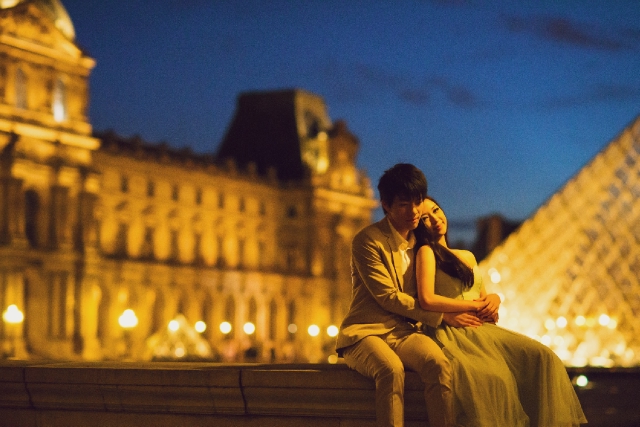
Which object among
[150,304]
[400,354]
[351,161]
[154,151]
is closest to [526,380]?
[400,354]

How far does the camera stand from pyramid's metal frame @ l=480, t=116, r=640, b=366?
1571 inches

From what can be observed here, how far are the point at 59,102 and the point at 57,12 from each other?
407 cm

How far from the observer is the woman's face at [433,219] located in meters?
7.43

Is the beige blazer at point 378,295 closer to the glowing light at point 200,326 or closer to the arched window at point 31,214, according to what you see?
the arched window at point 31,214

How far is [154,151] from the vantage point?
218 ft

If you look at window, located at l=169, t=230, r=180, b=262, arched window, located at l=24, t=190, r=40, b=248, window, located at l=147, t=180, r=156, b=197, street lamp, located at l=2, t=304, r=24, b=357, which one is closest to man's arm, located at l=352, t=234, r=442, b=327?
street lamp, located at l=2, t=304, r=24, b=357

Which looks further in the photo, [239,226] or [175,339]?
[239,226]

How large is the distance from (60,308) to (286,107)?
33.3m

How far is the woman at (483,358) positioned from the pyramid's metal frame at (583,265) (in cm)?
3263

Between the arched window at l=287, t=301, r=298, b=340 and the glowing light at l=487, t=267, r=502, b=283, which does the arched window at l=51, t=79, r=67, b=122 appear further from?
the arched window at l=287, t=301, r=298, b=340

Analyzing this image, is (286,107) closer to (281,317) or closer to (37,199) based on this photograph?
(281,317)

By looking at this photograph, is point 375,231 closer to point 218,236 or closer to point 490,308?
point 490,308

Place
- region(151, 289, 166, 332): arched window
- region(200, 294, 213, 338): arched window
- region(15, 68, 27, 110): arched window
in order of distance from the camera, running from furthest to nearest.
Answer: region(200, 294, 213, 338): arched window, region(151, 289, 166, 332): arched window, region(15, 68, 27, 110): arched window

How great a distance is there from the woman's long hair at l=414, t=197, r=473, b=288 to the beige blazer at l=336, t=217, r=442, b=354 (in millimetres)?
203
